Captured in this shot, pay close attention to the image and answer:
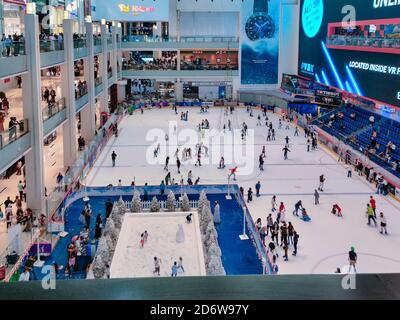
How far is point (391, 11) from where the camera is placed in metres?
32.6

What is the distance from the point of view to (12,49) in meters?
18.4

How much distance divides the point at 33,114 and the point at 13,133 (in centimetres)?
216

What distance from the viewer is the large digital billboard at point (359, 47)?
106 feet

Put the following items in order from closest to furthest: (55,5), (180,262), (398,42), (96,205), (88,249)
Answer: (180,262)
(88,249)
(96,205)
(398,42)
(55,5)

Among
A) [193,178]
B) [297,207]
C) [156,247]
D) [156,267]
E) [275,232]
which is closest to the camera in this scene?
[156,267]

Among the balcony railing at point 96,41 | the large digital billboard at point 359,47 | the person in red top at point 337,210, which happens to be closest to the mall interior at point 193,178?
the person in red top at point 337,210

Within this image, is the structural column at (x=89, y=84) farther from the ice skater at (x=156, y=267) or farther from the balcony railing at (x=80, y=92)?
the ice skater at (x=156, y=267)

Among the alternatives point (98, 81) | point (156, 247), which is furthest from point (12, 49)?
point (98, 81)

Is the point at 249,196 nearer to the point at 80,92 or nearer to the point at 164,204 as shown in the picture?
the point at 164,204

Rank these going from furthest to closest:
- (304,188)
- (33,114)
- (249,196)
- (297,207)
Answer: (304,188) → (249,196) → (297,207) → (33,114)

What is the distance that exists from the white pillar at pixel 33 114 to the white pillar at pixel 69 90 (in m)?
7.31

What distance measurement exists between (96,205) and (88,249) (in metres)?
6.07
